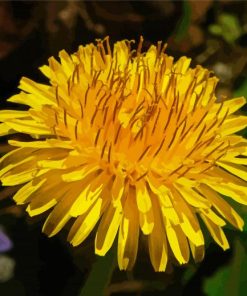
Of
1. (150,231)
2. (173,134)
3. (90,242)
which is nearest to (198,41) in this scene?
(90,242)

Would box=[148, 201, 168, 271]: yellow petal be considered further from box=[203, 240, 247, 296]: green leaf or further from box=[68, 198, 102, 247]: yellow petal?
box=[203, 240, 247, 296]: green leaf

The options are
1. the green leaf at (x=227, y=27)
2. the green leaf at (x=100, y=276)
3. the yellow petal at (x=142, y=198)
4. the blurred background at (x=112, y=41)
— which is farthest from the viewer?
the green leaf at (x=227, y=27)

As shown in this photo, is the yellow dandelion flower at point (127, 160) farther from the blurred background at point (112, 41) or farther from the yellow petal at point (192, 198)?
the blurred background at point (112, 41)

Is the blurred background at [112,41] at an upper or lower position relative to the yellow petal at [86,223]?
upper

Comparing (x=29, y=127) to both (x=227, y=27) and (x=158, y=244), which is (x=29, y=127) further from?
(x=227, y=27)

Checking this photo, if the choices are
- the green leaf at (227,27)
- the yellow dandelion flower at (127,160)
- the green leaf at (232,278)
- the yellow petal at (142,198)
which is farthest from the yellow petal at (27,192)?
the green leaf at (227,27)

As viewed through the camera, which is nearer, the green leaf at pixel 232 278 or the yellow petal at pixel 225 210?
the yellow petal at pixel 225 210

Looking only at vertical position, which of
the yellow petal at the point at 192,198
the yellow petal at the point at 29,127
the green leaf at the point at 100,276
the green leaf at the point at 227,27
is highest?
the green leaf at the point at 227,27

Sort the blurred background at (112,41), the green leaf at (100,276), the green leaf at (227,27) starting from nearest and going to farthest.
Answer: the green leaf at (100,276)
the blurred background at (112,41)
the green leaf at (227,27)
